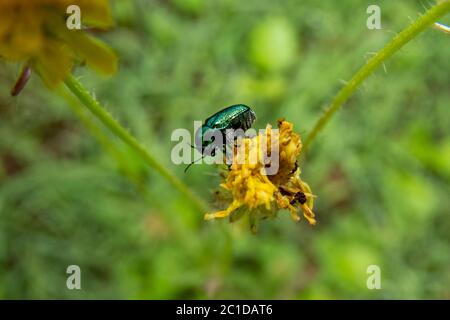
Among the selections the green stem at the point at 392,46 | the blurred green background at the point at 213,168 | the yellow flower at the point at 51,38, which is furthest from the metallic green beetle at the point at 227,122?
the blurred green background at the point at 213,168

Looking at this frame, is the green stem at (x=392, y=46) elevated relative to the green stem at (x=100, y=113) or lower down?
elevated

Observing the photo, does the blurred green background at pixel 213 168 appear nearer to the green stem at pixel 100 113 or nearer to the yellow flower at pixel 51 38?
the green stem at pixel 100 113

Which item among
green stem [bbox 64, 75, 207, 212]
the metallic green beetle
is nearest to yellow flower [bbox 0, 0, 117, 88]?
green stem [bbox 64, 75, 207, 212]

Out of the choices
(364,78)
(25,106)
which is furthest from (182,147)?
(364,78)

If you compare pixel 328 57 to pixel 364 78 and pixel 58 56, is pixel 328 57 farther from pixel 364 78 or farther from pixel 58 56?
pixel 58 56

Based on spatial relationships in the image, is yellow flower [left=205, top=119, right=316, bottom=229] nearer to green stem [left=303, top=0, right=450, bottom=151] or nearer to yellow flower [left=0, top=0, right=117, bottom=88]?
green stem [left=303, top=0, right=450, bottom=151]
